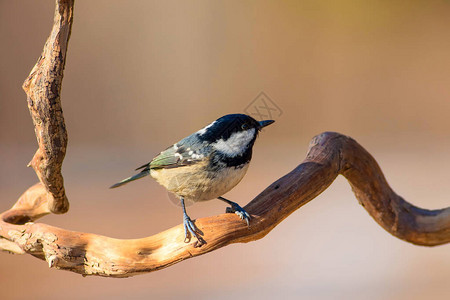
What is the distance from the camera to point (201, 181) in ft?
5.40

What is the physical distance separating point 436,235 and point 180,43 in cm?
486

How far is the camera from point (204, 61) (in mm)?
6246

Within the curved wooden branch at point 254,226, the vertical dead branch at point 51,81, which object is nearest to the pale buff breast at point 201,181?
the curved wooden branch at point 254,226

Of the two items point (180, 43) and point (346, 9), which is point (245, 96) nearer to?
point (180, 43)

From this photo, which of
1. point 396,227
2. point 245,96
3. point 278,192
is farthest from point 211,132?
point 245,96

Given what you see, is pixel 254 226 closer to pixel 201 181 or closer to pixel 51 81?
pixel 201 181

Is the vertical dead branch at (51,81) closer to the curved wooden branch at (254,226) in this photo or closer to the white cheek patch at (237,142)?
the curved wooden branch at (254,226)

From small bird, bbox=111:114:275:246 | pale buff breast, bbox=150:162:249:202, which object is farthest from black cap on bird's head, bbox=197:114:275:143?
pale buff breast, bbox=150:162:249:202

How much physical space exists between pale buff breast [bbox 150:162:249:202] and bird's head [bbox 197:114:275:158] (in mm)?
65

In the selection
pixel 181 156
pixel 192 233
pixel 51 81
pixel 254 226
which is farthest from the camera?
pixel 181 156

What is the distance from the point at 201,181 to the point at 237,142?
181mm

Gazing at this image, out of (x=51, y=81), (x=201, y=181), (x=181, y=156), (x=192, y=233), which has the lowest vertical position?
(x=192, y=233)

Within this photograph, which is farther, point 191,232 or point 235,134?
point 235,134

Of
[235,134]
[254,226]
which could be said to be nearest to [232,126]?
[235,134]
